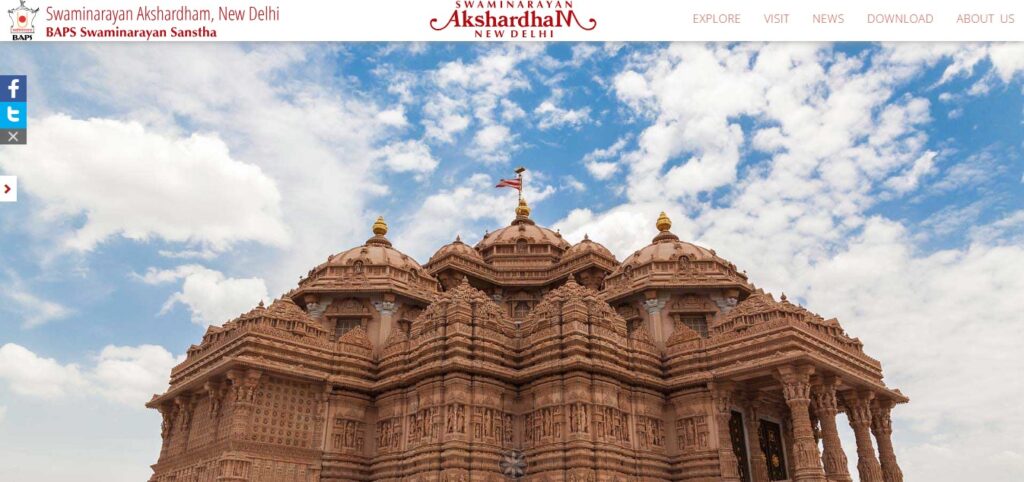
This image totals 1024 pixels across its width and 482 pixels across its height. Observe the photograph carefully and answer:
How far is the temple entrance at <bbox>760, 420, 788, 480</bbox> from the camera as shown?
107 ft

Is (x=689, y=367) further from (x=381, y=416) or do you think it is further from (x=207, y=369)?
(x=207, y=369)

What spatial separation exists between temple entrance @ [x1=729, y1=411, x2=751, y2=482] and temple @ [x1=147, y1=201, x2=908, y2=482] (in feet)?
0.28

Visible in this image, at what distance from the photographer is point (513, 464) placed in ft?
98.8

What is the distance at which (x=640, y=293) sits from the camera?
36.2 metres

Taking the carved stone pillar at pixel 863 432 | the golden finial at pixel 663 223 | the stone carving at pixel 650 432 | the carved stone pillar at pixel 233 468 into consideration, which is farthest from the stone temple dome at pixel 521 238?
the carved stone pillar at pixel 233 468

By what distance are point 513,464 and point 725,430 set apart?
29.3 feet

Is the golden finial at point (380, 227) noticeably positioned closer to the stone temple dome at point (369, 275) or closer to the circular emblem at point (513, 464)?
the stone temple dome at point (369, 275)

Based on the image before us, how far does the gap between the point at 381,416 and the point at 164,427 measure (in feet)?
35.2

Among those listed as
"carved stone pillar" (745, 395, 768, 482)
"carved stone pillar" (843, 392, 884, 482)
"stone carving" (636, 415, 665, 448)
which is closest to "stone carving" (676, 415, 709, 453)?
"stone carving" (636, 415, 665, 448)

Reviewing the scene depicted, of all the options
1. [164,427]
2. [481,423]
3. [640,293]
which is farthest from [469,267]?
[164,427]

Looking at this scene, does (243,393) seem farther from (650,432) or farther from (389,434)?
(650,432)

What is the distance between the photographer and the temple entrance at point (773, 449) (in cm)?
3250

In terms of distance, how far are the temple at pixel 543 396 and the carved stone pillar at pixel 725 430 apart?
0.20ft

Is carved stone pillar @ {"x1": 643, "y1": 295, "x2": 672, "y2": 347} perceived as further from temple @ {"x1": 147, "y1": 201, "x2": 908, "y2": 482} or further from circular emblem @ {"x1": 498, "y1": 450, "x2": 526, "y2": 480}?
circular emblem @ {"x1": 498, "y1": 450, "x2": 526, "y2": 480}
